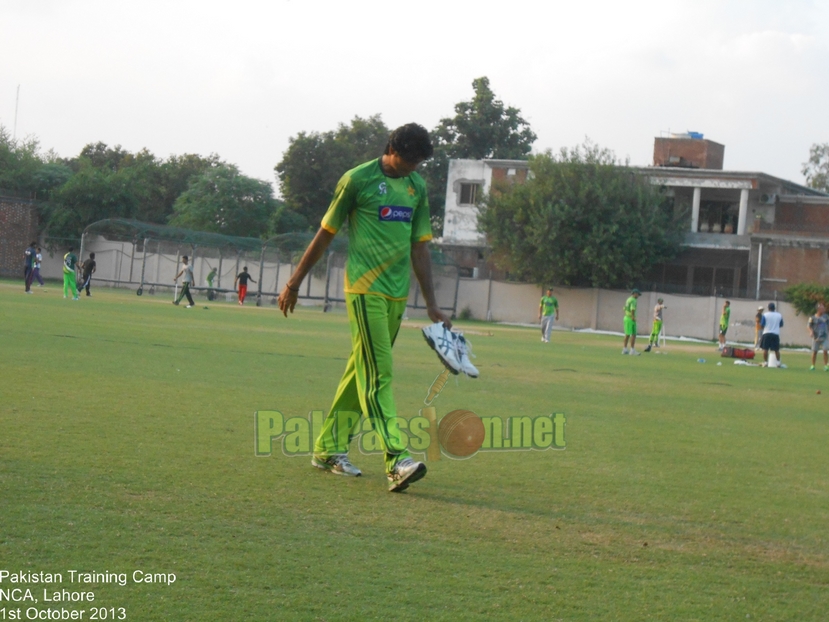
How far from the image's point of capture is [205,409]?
28.6 feet

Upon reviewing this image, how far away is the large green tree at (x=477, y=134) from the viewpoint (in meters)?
68.1

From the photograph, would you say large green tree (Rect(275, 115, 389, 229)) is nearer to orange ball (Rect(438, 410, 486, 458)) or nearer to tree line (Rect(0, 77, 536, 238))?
tree line (Rect(0, 77, 536, 238))

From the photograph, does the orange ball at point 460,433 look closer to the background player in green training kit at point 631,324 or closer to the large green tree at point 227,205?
the background player in green training kit at point 631,324

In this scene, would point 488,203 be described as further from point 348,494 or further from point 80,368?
point 348,494

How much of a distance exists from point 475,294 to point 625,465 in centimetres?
4281

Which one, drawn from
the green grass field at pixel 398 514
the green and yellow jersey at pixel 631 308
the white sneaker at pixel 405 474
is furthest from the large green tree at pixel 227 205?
the white sneaker at pixel 405 474

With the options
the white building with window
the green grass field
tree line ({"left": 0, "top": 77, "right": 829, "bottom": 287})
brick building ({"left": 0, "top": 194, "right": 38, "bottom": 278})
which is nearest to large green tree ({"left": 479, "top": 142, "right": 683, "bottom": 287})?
tree line ({"left": 0, "top": 77, "right": 829, "bottom": 287})

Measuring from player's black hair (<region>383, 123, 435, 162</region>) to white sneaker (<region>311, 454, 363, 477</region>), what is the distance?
1941mm

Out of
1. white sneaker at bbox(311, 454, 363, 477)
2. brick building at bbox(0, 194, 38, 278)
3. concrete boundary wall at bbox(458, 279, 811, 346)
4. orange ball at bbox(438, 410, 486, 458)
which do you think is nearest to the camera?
white sneaker at bbox(311, 454, 363, 477)

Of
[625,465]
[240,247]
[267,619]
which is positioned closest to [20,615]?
[267,619]

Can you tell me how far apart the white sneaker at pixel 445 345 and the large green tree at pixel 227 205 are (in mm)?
61418

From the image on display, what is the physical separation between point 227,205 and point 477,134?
17.7 m

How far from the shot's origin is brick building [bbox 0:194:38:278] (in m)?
53.5

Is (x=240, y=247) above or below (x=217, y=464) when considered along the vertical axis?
above
